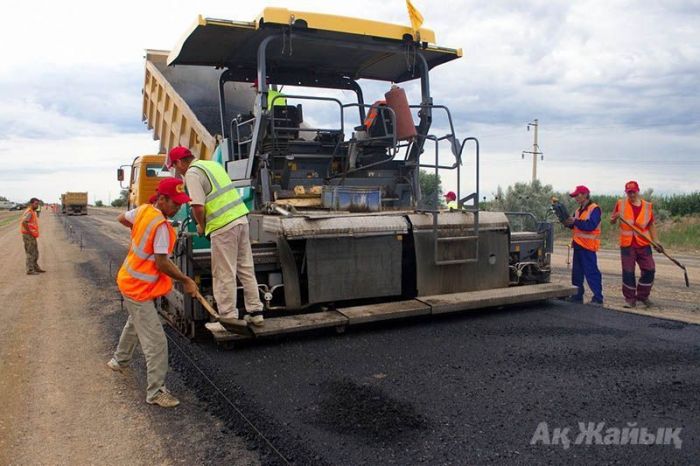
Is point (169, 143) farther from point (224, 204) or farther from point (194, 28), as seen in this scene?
point (224, 204)

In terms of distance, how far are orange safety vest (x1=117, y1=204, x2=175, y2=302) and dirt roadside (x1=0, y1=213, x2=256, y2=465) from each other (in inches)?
28.5

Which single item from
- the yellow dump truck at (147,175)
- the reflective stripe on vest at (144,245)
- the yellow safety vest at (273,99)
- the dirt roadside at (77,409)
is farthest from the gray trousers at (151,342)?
the yellow dump truck at (147,175)

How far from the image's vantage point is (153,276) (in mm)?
3615

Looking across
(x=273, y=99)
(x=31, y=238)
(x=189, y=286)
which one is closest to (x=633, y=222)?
(x=273, y=99)

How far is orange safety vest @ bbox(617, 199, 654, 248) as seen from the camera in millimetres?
6598

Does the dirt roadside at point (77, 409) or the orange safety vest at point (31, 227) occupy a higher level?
the orange safety vest at point (31, 227)

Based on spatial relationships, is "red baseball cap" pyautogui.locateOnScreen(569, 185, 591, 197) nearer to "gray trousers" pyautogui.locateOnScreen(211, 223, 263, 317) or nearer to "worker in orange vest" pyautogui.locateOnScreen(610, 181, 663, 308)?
"worker in orange vest" pyautogui.locateOnScreen(610, 181, 663, 308)

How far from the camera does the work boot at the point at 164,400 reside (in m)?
3.52

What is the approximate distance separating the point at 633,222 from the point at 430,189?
2.63 metres

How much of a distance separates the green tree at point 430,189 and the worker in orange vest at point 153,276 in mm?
2317

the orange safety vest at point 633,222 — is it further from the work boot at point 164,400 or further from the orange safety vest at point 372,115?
the work boot at point 164,400

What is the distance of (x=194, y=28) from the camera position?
4840mm

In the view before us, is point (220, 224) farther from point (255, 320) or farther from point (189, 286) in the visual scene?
point (255, 320)

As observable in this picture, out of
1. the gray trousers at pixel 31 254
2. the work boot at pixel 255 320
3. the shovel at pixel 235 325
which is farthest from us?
the gray trousers at pixel 31 254
